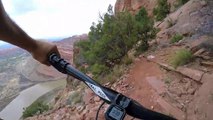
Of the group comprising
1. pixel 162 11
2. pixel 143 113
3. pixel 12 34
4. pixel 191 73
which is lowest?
pixel 191 73

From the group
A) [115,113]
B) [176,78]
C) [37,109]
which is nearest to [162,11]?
[37,109]

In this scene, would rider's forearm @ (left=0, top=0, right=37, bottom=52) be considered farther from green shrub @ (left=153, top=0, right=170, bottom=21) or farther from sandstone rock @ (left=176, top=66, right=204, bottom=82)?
green shrub @ (left=153, top=0, right=170, bottom=21)

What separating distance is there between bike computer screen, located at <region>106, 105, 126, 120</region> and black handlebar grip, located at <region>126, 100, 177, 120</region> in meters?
0.02

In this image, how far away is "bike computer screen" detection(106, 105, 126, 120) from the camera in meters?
0.93

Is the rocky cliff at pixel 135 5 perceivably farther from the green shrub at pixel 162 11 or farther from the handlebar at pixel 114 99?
the handlebar at pixel 114 99

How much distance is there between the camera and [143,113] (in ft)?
3.06

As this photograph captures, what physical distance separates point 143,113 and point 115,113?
8 centimetres

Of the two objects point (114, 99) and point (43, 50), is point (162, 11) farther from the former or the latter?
point (114, 99)

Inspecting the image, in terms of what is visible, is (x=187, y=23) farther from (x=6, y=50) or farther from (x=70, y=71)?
(x=6, y=50)

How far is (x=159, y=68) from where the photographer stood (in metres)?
8.80

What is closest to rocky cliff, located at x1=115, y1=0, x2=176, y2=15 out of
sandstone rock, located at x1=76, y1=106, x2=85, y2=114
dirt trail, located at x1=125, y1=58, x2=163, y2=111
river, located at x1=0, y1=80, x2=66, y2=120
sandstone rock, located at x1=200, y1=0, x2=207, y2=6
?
sandstone rock, located at x1=200, y1=0, x2=207, y2=6

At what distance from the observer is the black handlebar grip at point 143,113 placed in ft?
2.99

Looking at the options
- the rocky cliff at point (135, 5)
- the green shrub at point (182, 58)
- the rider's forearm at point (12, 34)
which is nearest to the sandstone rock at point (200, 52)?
the green shrub at point (182, 58)

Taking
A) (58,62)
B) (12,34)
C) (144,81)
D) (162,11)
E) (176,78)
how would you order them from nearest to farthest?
(12,34) < (58,62) < (176,78) < (144,81) < (162,11)
